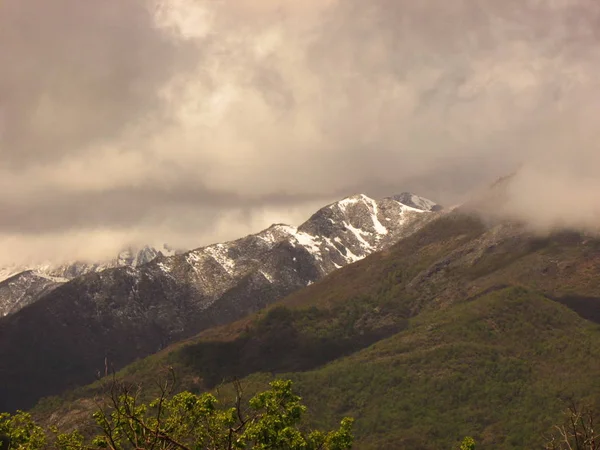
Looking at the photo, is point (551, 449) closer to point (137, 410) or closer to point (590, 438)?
point (590, 438)

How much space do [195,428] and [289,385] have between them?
32.4 ft

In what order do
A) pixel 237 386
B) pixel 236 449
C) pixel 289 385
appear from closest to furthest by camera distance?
pixel 237 386 < pixel 236 449 < pixel 289 385

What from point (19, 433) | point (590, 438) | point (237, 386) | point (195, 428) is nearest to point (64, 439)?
point (19, 433)

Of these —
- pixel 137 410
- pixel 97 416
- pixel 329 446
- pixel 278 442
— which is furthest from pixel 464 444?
pixel 97 416

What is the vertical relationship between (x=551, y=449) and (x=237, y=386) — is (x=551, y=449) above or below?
below

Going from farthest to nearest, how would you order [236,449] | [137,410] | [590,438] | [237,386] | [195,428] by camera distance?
1. [195,428]
2. [137,410]
3. [236,449]
4. [237,386]
5. [590,438]

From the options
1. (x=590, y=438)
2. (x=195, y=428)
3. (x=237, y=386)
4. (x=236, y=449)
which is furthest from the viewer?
(x=195, y=428)

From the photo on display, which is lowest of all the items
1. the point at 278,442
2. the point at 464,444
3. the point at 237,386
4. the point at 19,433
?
the point at 464,444

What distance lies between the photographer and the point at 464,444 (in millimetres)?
68562

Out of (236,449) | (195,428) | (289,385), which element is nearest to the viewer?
(236,449)

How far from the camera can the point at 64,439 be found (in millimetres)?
59719

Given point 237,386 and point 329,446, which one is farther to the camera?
point 329,446

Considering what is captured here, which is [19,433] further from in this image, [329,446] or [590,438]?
[590,438]

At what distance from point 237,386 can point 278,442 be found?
2494 centimetres
